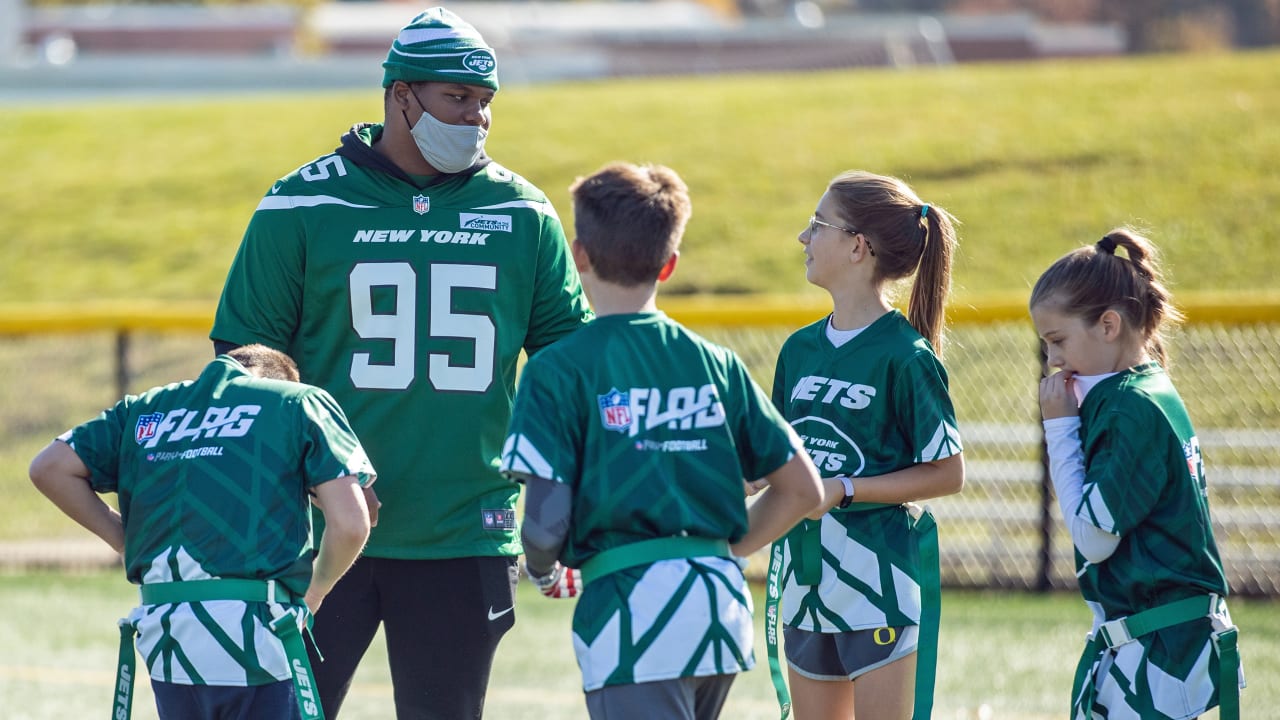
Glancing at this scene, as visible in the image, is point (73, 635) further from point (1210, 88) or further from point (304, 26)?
point (304, 26)

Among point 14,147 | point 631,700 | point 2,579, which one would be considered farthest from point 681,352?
point 14,147

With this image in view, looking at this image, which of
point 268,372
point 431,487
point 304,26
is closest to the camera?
point 268,372

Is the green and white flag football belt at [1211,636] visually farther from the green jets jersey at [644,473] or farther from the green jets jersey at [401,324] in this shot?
the green jets jersey at [401,324]

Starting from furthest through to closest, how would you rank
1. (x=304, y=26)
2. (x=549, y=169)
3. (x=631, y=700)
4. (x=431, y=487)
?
1. (x=304, y=26)
2. (x=549, y=169)
3. (x=431, y=487)
4. (x=631, y=700)

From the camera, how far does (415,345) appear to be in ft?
11.6

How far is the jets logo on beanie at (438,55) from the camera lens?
140 inches

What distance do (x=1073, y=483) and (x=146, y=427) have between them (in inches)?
86.4

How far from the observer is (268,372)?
3320 mm

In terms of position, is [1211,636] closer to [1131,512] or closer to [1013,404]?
[1131,512]

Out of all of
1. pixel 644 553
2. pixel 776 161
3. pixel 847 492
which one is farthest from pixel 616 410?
pixel 776 161

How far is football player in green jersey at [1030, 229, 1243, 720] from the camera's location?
3301 mm

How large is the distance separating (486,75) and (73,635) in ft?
16.3

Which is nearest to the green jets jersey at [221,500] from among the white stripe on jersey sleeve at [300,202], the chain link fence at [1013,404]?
the white stripe on jersey sleeve at [300,202]

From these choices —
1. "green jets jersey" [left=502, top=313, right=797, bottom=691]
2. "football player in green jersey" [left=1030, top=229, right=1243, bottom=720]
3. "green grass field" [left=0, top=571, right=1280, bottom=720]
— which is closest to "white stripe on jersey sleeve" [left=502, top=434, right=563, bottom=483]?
"green jets jersey" [left=502, top=313, right=797, bottom=691]
